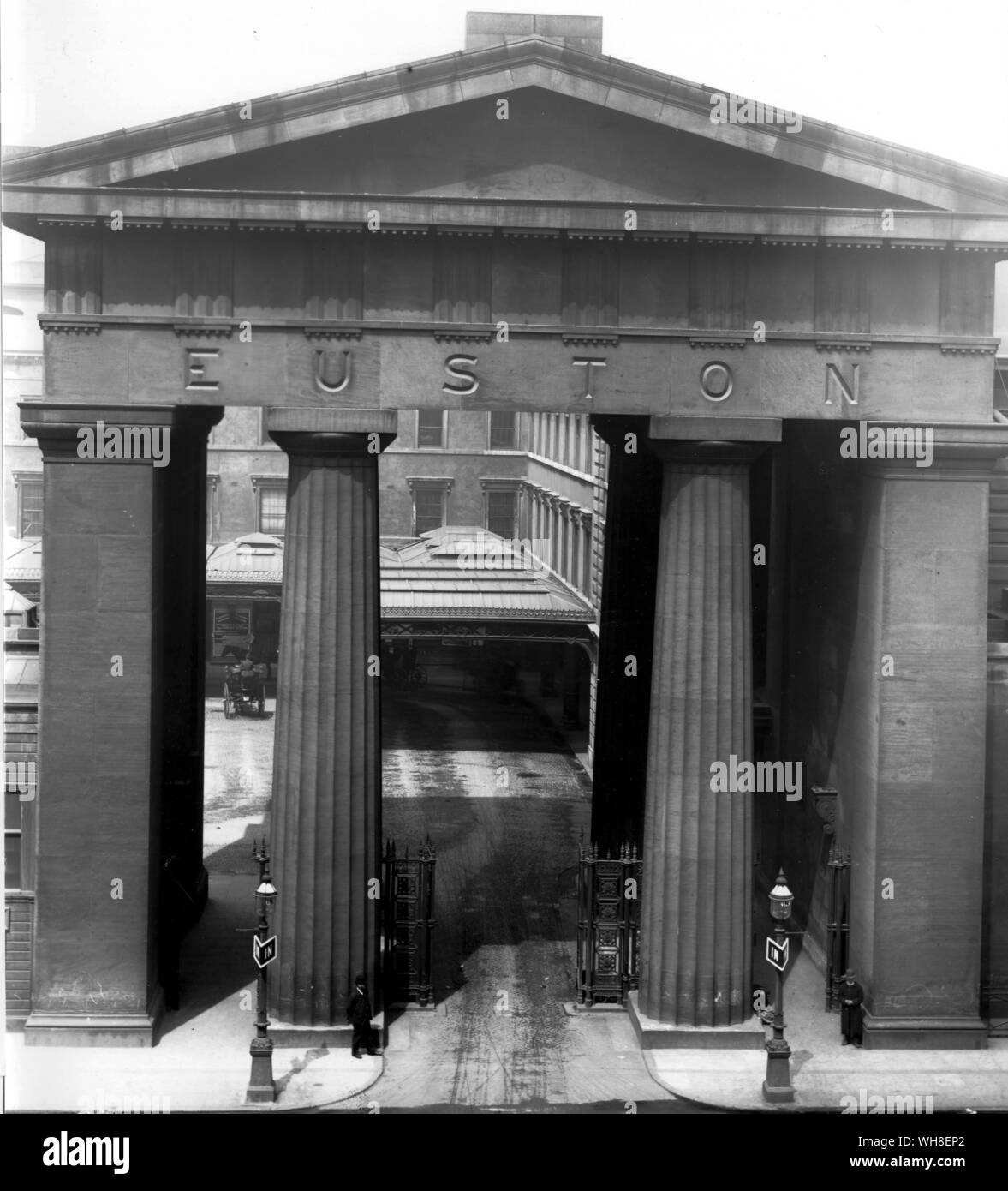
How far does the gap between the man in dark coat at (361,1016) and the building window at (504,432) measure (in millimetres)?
53183

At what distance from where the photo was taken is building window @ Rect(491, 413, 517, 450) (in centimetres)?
8188

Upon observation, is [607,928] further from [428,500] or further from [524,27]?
[428,500]

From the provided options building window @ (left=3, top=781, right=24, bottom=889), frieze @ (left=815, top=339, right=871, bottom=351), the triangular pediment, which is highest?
the triangular pediment

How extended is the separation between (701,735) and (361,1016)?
7573mm

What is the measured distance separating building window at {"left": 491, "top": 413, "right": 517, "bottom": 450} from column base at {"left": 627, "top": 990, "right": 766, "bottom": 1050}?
52.8 meters

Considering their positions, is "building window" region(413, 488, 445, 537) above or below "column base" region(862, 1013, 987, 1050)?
above

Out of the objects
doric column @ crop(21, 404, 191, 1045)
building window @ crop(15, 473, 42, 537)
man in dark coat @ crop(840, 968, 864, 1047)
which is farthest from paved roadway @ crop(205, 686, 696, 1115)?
building window @ crop(15, 473, 42, 537)

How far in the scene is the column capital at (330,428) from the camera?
97.8 feet

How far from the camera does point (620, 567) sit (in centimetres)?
3925

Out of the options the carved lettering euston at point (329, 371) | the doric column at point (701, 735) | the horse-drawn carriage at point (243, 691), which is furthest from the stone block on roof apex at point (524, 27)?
the horse-drawn carriage at point (243, 691)

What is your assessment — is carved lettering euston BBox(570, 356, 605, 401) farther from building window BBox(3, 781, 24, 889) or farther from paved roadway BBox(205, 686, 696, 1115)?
building window BBox(3, 781, 24, 889)

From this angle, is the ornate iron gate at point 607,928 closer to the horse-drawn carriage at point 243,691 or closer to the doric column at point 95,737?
the doric column at point 95,737
